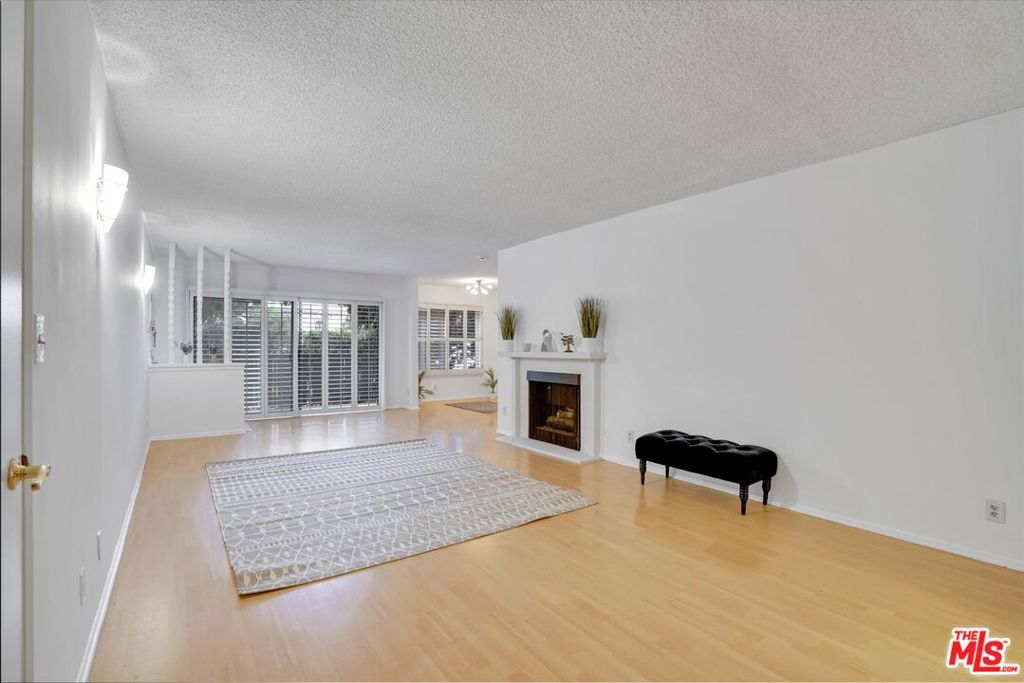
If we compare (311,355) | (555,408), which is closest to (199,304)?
(311,355)

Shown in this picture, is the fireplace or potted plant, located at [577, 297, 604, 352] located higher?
potted plant, located at [577, 297, 604, 352]

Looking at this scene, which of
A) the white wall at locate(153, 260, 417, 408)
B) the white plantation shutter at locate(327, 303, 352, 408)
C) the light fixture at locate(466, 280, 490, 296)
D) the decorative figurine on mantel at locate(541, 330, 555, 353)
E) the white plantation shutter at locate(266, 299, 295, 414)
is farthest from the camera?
the light fixture at locate(466, 280, 490, 296)

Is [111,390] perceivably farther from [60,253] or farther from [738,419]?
[738,419]

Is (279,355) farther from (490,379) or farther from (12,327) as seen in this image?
(12,327)

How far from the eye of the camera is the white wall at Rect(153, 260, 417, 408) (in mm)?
7469

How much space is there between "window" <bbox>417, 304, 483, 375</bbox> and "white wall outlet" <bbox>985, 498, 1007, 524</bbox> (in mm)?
8939

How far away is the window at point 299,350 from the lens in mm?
8031

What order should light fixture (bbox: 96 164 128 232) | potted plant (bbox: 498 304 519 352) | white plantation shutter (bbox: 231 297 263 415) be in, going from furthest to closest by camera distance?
white plantation shutter (bbox: 231 297 263 415) < potted plant (bbox: 498 304 519 352) < light fixture (bbox: 96 164 128 232)

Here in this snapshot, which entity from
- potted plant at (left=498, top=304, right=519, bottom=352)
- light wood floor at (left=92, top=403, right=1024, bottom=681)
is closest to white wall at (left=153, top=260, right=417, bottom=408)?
potted plant at (left=498, top=304, right=519, bottom=352)

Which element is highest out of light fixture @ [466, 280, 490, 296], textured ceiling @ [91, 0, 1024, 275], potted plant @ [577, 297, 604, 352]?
textured ceiling @ [91, 0, 1024, 275]

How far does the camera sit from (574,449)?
5727 millimetres

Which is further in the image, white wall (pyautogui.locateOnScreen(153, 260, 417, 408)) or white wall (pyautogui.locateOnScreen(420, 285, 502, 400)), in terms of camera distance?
white wall (pyautogui.locateOnScreen(420, 285, 502, 400))

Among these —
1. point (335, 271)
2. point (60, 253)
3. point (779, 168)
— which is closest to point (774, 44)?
point (779, 168)

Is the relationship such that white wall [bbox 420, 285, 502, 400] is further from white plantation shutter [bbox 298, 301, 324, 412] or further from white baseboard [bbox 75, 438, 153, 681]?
white baseboard [bbox 75, 438, 153, 681]
